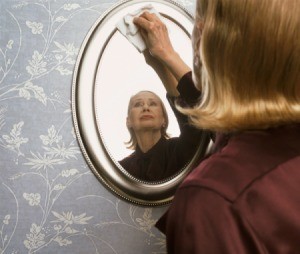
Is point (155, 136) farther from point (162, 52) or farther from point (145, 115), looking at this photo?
point (162, 52)

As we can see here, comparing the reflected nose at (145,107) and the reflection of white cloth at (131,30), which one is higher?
the reflection of white cloth at (131,30)

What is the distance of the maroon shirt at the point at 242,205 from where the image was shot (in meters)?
0.62

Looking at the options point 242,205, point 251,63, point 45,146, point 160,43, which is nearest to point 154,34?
point 160,43

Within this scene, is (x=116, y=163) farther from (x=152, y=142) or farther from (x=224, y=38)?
(x=224, y=38)

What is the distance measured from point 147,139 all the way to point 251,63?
2.50 feet

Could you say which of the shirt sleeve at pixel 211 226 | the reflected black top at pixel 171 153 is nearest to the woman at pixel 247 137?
the shirt sleeve at pixel 211 226

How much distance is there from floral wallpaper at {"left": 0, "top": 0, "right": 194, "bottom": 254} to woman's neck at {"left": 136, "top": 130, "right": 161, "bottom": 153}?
0.65 feet

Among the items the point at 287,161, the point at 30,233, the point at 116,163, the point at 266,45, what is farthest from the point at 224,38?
the point at 30,233

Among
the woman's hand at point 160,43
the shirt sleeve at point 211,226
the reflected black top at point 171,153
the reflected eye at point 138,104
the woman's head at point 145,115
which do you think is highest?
the woman's hand at point 160,43

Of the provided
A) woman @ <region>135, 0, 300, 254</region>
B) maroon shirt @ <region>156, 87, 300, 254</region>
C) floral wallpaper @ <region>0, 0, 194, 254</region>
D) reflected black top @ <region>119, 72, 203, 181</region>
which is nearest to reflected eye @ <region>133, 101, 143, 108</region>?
reflected black top @ <region>119, 72, 203, 181</region>

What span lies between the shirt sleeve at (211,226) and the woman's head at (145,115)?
0.74m

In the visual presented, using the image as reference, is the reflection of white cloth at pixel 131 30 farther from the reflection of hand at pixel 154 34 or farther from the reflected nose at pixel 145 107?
the reflected nose at pixel 145 107

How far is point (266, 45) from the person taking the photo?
2.20 feet

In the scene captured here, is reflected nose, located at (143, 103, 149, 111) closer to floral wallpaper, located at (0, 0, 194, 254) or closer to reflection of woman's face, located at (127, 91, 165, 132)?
reflection of woman's face, located at (127, 91, 165, 132)
